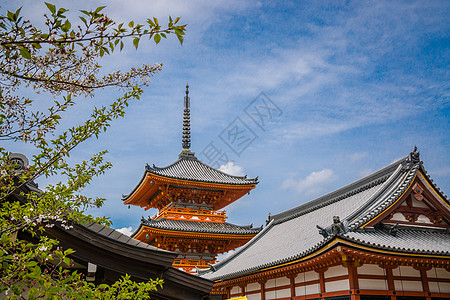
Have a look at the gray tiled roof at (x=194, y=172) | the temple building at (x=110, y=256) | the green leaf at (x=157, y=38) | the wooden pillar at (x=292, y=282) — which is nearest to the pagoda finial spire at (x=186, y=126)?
the gray tiled roof at (x=194, y=172)

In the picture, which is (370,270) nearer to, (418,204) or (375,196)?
(375,196)

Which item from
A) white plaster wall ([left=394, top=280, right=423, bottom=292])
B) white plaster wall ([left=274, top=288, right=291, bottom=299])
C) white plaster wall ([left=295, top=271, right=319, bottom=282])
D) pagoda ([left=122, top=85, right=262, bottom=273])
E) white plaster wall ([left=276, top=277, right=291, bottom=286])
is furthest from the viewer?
pagoda ([left=122, top=85, right=262, bottom=273])

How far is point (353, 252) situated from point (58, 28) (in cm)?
930

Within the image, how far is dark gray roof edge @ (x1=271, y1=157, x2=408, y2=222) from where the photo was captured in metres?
15.1

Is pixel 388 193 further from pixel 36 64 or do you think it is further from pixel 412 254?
pixel 36 64

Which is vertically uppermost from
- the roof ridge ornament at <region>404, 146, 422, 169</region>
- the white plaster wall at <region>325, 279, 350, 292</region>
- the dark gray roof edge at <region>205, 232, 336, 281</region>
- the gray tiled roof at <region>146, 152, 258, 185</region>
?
the gray tiled roof at <region>146, 152, 258, 185</region>

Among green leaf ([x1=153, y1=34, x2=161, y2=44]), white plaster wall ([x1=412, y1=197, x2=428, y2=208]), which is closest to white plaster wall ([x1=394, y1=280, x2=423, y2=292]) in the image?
white plaster wall ([x1=412, y1=197, x2=428, y2=208])

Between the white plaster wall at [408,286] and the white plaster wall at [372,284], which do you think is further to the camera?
the white plaster wall at [408,286]

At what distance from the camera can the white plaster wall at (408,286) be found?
11.2 m

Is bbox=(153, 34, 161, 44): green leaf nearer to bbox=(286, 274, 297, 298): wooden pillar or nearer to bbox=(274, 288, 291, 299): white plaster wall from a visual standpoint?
bbox=(286, 274, 297, 298): wooden pillar

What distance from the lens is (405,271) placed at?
11453mm

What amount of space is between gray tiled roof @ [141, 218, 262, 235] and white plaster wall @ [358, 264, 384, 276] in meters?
12.2

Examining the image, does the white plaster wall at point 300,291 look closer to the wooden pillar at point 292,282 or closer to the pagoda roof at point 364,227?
the wooden pillar at point 292,282

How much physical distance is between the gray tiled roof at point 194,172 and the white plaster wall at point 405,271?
13.4m
